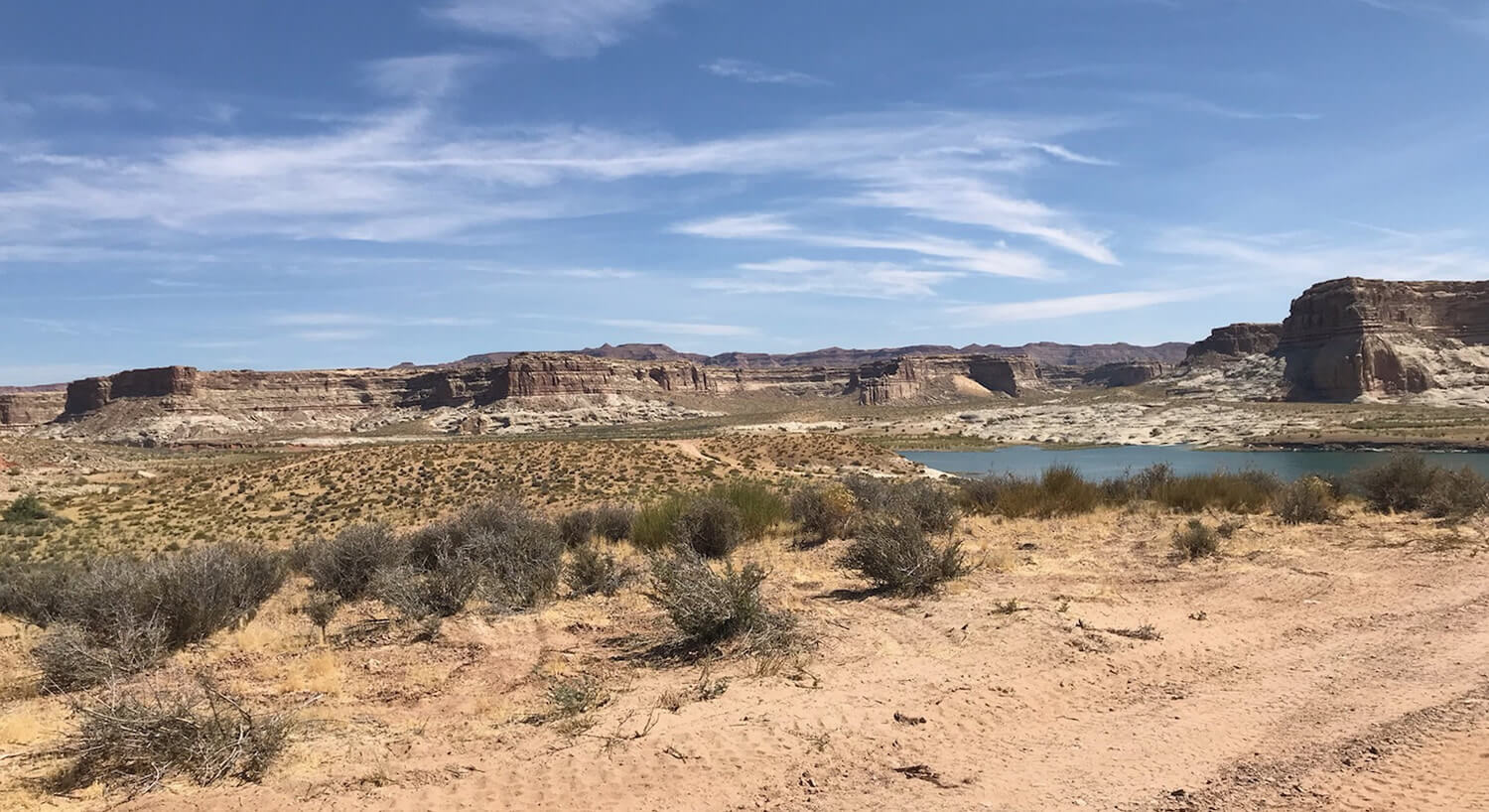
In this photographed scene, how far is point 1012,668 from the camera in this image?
22.3 ft

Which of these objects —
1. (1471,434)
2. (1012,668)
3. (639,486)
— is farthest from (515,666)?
(1471,434)

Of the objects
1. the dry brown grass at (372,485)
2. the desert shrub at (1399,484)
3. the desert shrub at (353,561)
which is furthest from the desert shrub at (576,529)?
the desert shrub at (1399,484)

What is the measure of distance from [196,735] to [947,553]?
783 centimetres

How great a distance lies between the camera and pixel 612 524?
15602mm

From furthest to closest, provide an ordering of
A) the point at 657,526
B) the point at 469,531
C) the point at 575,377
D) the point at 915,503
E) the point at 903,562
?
the point at 575,377 → the point at 915,503 → the point at 657,526 → the point at 469,531 → the point at 903,562

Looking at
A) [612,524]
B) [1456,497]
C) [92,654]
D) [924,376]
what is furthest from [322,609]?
[924,376]

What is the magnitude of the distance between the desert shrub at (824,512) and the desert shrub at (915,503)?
0.49m

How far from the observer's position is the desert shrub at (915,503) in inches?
551

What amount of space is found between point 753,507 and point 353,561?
694 cm

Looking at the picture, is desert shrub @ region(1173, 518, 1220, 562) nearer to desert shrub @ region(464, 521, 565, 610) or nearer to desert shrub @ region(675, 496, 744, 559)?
desert shrub @ region(675, 496, 744, 559)

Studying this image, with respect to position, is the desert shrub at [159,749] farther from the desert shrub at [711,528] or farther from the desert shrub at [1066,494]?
the desert shrub at [1066,494]

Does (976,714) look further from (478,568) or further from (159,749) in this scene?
(478,568)

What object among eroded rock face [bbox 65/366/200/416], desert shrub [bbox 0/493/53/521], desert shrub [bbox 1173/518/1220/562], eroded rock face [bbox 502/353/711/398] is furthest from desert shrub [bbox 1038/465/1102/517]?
eroded rock face [bbox 65/366/200/416]

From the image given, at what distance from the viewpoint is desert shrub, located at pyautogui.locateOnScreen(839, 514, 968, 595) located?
977 cm
